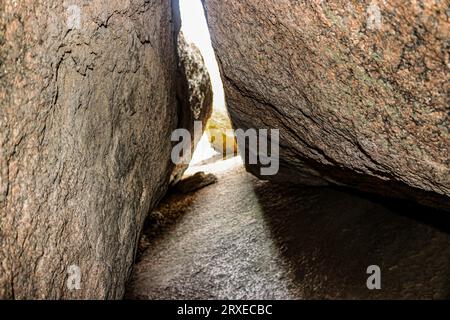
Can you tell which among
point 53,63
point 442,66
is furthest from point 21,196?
point 442,66

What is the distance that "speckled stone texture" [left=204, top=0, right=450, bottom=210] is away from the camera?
1479mm

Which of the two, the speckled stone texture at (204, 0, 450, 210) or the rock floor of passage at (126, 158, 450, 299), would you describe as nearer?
the speckled stone texture at (204, 0, 450, 210)

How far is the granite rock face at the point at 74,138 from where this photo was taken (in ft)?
4.63

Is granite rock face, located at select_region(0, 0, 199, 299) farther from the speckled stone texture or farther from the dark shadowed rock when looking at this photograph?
the dark shadowed rock

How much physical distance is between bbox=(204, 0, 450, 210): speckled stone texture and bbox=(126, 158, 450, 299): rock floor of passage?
58 centimetres

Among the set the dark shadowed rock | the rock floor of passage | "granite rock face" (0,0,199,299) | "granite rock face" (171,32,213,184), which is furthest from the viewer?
the dark shadowed rock

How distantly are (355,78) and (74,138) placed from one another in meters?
1.47

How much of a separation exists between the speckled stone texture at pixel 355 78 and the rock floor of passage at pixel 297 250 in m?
0.58

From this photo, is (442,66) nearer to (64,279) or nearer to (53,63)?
(53,63)

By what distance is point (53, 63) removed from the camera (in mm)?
1621

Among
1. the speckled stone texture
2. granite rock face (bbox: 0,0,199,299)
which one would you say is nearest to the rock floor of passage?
the speckled stone texture

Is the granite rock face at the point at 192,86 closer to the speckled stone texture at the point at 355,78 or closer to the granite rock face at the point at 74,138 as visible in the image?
the granite rock face at the point at 74,138

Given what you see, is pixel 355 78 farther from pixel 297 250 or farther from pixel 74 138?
pixel 297 250

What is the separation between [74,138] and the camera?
1.79 m
